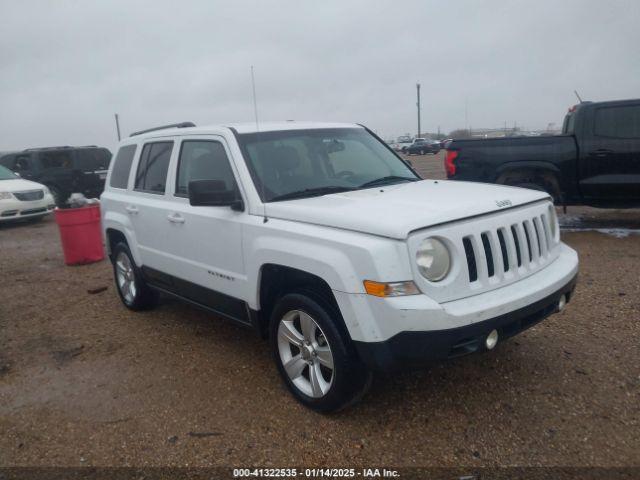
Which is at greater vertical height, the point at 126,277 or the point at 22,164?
the point at 22,164

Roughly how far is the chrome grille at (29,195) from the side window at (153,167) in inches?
354

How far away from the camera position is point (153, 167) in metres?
5.01

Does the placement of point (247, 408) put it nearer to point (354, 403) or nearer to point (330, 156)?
point (354, 403)

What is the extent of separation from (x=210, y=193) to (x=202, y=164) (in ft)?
2.70

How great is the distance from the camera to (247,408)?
359 centimetres

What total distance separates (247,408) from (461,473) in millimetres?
1440

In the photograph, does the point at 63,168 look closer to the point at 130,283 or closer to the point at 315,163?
the point at 130,283

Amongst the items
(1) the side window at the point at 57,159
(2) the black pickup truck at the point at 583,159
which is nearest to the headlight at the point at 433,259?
(2) the black pickup truck at the point at 583,159

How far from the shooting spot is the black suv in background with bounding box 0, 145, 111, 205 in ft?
48.6

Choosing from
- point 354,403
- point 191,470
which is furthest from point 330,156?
point 191,470

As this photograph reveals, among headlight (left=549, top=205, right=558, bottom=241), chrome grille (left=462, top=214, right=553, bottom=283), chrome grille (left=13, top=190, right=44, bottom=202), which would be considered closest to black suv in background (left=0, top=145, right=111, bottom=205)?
chrome grille (left=13, top=190, right=44, bottom=202)

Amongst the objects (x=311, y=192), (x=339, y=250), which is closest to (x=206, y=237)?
(x=311, y=192)

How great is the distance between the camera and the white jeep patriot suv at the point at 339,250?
2.88 metres

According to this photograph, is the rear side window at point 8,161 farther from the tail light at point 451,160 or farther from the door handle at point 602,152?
the door handle at point 602,152
